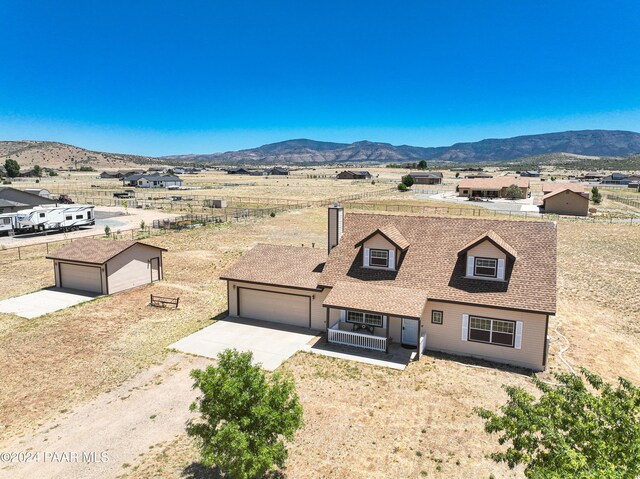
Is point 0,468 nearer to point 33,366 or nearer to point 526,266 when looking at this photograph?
point 33,366

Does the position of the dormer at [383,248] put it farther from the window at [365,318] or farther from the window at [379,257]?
the window at [365,318]

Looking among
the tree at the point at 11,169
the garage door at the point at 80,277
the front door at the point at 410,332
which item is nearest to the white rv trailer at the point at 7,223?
the garage door at the point at 80,277

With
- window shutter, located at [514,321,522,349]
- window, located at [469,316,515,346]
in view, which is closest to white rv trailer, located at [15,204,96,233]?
window, located at [469,316,515,346]

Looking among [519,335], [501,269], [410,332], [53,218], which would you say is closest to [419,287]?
[410,332]

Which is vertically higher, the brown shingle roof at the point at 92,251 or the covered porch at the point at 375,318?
the brown shingle roof at the point at 92,251

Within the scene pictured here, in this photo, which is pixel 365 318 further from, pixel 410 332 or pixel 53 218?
pixel 53 218

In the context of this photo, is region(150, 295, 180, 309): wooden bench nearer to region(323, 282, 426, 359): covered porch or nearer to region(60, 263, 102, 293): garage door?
region(60, 263, 102, 293): garage door

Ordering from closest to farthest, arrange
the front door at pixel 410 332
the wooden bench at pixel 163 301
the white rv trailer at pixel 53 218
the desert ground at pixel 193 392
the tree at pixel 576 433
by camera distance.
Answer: the tree at pixel 576 433
the desert ground at pixel 193 392
the front door at pixel 410 332
the wooden bench at pixel 163 301
the white rv trailer at pixel 53 218
